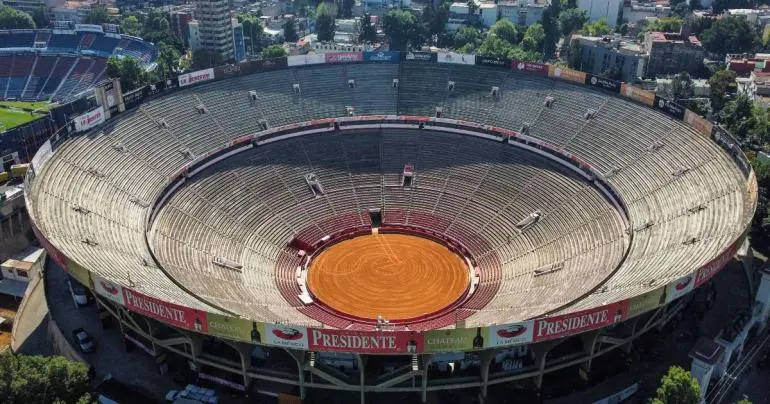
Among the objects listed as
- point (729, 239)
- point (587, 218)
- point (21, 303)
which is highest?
point (729, 239)

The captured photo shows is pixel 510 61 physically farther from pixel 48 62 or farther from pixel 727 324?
pixel 48 62

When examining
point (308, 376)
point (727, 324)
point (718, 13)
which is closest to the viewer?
point (308, 376)

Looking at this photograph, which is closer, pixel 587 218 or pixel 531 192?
pixel 587 218

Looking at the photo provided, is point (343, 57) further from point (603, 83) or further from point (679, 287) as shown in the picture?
point (679, 287)

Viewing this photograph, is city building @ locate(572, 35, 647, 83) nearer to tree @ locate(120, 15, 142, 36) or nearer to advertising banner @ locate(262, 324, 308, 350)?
advertising banner @ locate(262, 324, 308, 350)

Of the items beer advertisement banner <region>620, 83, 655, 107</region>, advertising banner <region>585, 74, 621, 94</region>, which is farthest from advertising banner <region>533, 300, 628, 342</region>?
advertising banner <region>585, 74, 621, 94</region>

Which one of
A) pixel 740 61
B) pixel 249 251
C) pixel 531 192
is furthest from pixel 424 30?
pixel 249 251
